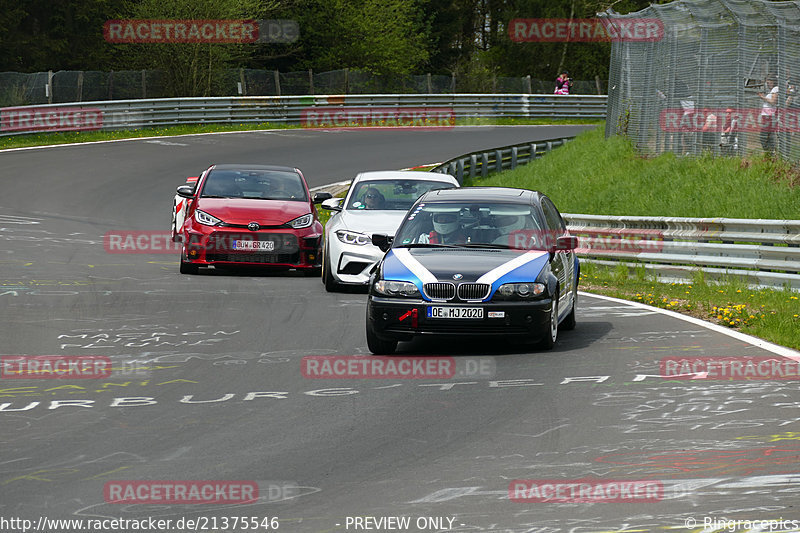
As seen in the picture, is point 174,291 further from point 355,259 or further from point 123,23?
point 123,23

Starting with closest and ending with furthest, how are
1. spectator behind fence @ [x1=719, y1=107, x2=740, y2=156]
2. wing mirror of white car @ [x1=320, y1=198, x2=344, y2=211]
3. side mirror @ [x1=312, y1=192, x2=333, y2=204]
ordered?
wing mirror of white car @ [x1=320, y1=198, x2=344, y2=211], side mirror @ [x1=312, y1=192, x2=333, y2=204], spectator behind fence @ [x1=719, y1=107, x2=740, y2=156]

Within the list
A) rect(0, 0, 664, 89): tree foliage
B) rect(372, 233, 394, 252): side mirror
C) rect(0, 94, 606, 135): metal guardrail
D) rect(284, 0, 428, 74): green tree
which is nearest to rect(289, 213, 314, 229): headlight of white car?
rect(372, 233, 394, 252): side mirror

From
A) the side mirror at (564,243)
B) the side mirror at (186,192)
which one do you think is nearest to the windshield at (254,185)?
the side mirror at (186,192)

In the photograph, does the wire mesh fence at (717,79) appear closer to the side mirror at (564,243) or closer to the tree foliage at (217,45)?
the side mirror at (564,243)

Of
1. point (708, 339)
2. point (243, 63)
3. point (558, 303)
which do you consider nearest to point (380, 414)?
point (558, 303)

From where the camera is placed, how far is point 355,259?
610 inches

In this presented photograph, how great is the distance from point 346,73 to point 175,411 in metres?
45.8

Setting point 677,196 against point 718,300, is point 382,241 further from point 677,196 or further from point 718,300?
point 677,196

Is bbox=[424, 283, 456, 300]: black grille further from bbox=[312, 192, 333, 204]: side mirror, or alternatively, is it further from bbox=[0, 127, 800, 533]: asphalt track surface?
bbox=[312, 192, 333, 204]: side mirror

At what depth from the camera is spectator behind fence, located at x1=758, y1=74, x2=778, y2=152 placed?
20.8 meters

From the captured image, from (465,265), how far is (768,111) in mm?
11887

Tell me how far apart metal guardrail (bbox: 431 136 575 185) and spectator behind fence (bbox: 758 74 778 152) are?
26.9ft

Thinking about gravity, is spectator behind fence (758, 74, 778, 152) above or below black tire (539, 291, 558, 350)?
above

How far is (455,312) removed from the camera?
10.6 metres
